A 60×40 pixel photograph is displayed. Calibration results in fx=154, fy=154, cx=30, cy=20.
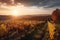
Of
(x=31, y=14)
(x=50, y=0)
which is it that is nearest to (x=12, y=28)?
(x=31, y=14)

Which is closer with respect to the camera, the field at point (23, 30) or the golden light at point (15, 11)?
the field at point (23, 30)

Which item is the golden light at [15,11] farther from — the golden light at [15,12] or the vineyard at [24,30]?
the vineyard at [24,30]

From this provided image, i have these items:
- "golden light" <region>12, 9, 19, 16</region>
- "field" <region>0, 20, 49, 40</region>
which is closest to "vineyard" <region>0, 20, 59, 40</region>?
"field" <region>0, 20, 49, 40</region>

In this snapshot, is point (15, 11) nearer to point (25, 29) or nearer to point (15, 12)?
point (15, 12)

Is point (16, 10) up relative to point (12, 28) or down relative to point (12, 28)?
up

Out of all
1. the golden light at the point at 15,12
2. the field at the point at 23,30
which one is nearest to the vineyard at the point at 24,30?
the field at the point at 23,30

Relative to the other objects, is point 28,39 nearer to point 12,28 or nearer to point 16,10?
point 12,28

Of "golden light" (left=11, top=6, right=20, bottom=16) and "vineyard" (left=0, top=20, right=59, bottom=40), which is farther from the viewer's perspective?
"golden light" (left=11, top=6, right=20, bottom=16)

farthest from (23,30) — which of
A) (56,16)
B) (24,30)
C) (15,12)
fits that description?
(56,16)

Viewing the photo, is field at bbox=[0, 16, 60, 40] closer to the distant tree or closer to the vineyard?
the vineyard

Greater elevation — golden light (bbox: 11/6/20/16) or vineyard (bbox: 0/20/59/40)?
golden light (bbox: 11/6/20/16)

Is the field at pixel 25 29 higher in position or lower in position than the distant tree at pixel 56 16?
lower
